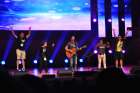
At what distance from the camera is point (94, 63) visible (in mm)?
16250

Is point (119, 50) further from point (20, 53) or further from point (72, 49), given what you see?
point (20, 53)

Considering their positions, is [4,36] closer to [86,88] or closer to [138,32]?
[138,32]

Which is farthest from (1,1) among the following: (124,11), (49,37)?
(124,11)

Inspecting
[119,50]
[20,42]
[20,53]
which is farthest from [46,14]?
[119,50]

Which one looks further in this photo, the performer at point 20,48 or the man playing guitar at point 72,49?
the man playing guitar at point 72,49

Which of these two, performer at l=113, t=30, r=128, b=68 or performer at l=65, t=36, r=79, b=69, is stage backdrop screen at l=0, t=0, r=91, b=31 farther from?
performer at l=65, t=36, r=79, b=69

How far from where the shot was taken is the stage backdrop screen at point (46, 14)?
1482 centimetres

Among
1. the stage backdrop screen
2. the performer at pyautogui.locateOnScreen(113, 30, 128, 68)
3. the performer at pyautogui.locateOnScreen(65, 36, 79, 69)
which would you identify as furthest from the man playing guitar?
the performer at pyautogui.locateOnScreen(113, 30, 128, 68)

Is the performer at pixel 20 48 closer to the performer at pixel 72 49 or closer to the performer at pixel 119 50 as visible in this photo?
the performer at pixel 72 49

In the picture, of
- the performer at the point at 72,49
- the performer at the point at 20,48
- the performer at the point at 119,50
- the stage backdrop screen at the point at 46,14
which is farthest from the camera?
the stage backdrop screen at the point at 46,14

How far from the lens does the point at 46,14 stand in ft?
50.0

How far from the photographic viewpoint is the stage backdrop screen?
1482 centimetres

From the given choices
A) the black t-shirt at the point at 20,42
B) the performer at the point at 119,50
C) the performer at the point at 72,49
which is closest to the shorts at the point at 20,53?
the black t-shirt at the point at 20,42

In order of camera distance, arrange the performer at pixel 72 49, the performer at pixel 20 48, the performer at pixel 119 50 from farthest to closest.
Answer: the performer at pixel 119 50 < the performer at pixel 72 49 < the performer at pixel 20 48
